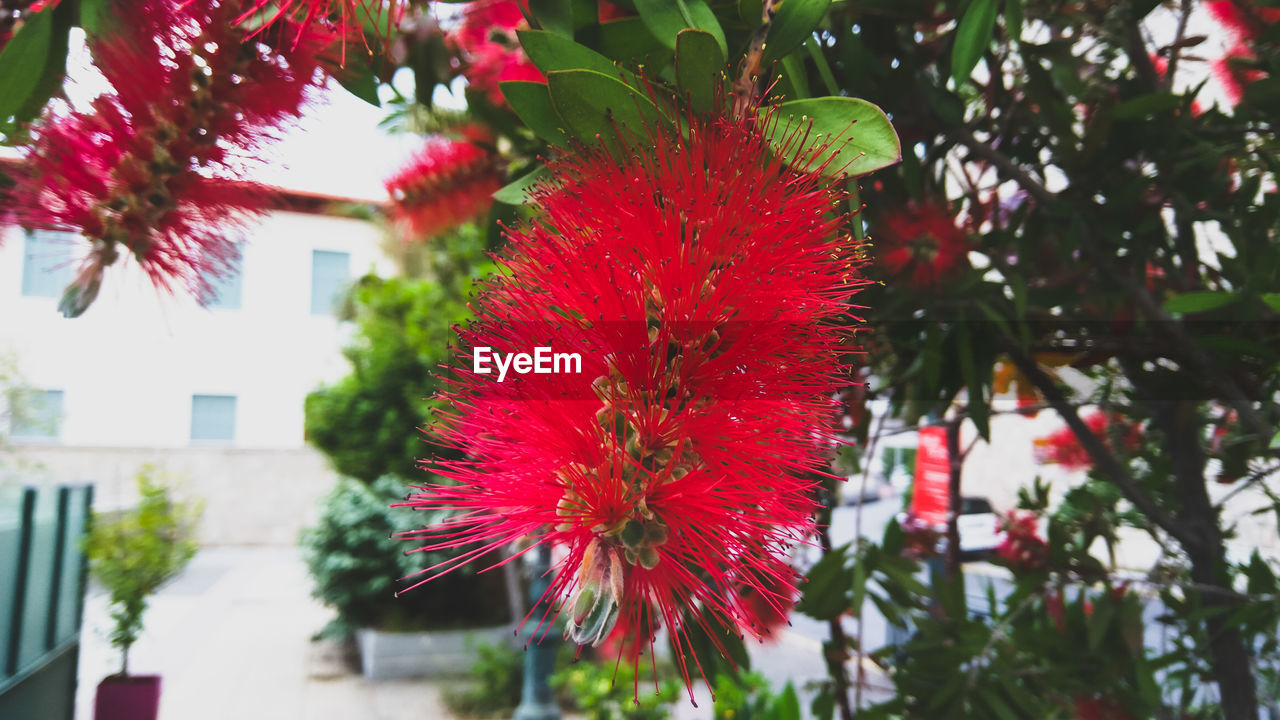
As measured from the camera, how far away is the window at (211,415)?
420 centimetres

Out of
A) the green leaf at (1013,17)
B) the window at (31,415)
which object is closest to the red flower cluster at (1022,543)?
the green leaf at (1013,17)

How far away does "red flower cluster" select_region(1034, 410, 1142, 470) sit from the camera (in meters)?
0.79

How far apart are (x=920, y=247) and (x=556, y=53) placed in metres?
0.42

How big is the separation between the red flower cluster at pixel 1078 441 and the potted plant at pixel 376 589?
2.32m

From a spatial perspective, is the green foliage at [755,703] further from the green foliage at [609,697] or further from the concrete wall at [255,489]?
the concrete wall at [255,489]

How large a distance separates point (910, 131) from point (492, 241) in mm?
306

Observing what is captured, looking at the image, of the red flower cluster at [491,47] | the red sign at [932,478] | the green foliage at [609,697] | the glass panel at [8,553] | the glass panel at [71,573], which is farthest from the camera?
the green foliage at [609,697]

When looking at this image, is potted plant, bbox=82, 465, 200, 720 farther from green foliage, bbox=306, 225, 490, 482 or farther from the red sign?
the red sign

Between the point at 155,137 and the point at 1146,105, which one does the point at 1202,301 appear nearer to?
the point at 1146,105

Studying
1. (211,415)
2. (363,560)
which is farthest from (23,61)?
(211,415)

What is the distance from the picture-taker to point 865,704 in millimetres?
829

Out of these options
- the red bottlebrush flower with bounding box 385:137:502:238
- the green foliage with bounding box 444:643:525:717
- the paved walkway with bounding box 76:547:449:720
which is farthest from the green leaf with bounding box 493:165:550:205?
the green foliage with bounding box 444:643:525:717

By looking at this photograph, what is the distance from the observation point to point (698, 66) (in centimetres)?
23

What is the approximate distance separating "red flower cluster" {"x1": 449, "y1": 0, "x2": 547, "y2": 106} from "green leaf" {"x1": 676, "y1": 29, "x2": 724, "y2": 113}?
0.31 metres
